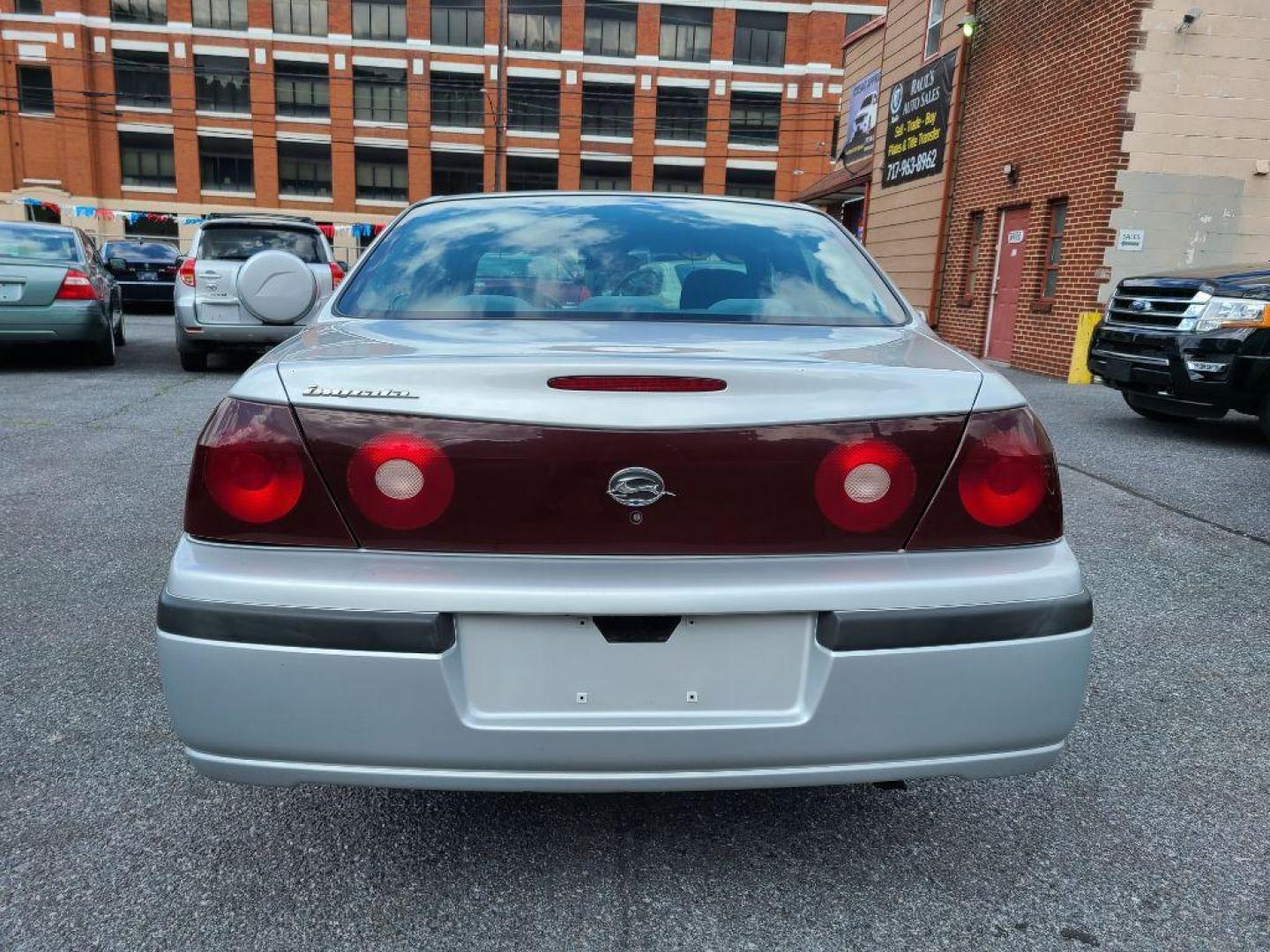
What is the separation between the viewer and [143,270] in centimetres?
1930

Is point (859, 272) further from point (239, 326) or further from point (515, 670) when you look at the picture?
point (239, 326)

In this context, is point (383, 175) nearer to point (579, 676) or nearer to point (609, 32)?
point (609, 32)

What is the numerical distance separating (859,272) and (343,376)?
1579 millimetres

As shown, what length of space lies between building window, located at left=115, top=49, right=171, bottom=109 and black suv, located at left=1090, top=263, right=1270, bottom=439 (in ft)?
150

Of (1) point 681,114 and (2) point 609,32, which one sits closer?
(2) point 609,32

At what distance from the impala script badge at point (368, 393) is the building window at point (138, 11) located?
4990 centimetres

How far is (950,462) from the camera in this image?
6.00ft

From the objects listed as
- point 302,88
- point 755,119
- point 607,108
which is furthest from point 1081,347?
point 302,88

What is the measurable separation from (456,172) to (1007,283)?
120 feet

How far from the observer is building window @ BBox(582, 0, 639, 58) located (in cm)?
4503

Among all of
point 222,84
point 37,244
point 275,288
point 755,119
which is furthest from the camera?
point 755,119

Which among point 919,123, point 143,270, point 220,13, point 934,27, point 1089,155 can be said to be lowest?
point 143,270

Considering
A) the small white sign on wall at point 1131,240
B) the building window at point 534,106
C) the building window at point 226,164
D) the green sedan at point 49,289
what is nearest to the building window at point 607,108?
the building window at point 534,106

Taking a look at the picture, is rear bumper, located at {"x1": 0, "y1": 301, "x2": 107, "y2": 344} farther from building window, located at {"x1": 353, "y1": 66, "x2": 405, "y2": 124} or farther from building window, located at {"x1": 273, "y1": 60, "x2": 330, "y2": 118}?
building window, located at {"x1": 273, "y1": 60, "x2": 330, "y2": 118}
